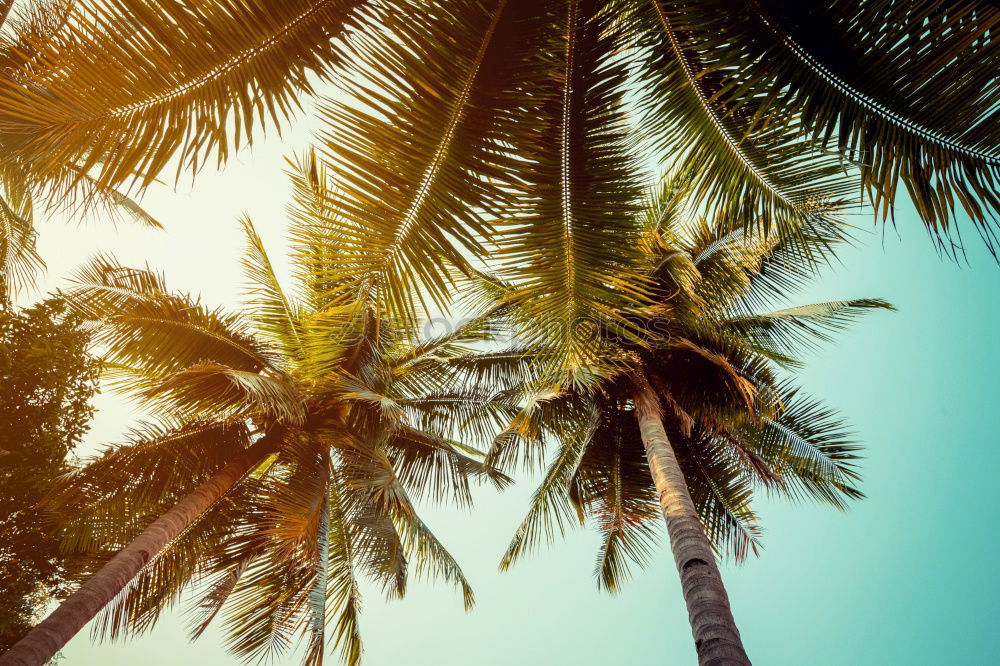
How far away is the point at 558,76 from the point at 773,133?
1.42 m

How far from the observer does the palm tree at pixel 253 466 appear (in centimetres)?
711

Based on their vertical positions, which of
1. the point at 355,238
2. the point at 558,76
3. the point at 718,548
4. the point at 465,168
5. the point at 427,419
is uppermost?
the point at 427,419

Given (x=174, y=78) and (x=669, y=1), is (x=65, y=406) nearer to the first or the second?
(x=174, y=78)

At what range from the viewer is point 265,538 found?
7777 millimetres

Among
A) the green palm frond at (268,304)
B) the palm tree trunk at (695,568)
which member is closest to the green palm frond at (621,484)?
the palm tree trunk at (695,568)

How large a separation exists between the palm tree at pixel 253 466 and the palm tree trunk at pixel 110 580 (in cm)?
3

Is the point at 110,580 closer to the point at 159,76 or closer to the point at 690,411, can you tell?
the point at 159,76

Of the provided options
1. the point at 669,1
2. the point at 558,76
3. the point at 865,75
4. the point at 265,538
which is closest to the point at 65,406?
the point at 265,538

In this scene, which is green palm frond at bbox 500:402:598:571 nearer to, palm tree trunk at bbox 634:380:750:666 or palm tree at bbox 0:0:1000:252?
palm tree trunk at bbox 634:380:750:666

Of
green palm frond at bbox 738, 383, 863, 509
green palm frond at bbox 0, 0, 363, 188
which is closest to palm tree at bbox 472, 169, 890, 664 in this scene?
green palm frond at bbox 738, 383, 863, 509

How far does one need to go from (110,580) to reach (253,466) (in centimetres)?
282

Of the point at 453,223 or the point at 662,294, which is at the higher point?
the point at 662,294

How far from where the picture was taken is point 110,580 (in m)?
5.61

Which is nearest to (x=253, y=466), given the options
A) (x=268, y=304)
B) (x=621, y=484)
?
(x=268, y=304)
